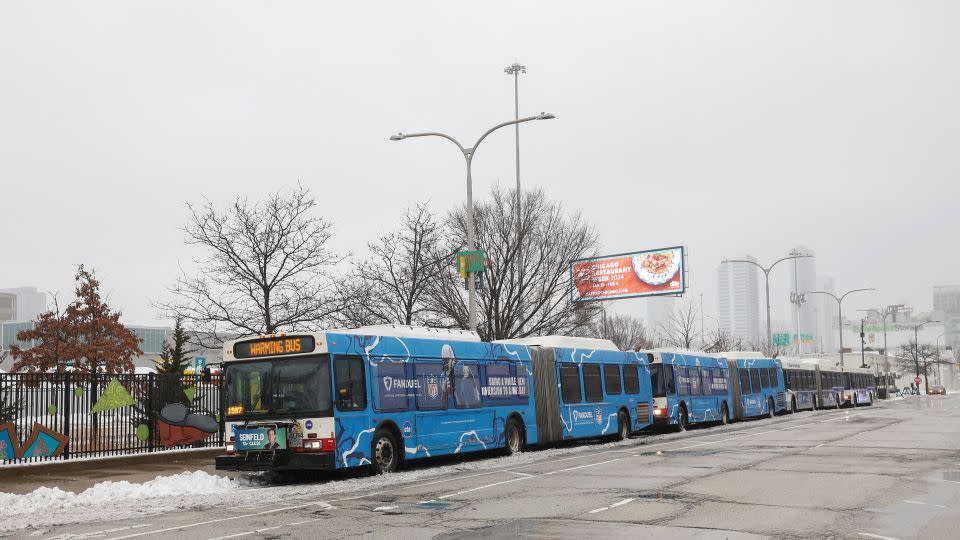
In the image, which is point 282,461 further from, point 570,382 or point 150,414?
point 570,382

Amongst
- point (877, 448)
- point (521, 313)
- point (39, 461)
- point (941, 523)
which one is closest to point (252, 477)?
point (39, 461)

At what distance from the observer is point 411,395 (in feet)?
62.7

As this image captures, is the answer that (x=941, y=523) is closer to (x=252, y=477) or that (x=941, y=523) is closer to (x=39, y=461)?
(x=252, y=477)

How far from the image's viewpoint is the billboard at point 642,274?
2093 inches

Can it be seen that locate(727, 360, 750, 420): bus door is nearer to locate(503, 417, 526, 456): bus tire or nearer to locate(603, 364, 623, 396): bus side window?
locate(603, 364, 623, 396): bus side window

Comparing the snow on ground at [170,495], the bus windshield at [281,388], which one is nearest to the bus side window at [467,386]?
the snow on ground at [170,495]

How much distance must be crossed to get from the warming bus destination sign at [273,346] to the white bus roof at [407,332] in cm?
51

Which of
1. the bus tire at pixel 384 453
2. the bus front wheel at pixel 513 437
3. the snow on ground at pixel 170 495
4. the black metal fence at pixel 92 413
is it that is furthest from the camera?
the bus front wheel at pixel 513 437

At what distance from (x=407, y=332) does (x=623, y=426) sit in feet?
37.7

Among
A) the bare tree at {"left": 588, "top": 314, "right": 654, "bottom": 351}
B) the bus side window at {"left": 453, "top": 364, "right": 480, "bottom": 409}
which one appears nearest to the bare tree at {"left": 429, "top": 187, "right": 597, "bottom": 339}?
the bus side window at {"left": 453, "top": 364, "right": 480, "bottom": 409}

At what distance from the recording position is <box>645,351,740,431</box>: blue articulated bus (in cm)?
3275

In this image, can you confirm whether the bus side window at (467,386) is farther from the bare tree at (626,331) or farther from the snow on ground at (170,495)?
the bare tree at (626,331)

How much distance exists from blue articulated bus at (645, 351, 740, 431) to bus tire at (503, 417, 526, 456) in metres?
10.2

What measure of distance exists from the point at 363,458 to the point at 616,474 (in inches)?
178
